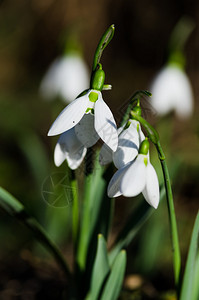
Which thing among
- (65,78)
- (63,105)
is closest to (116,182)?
(65,78)

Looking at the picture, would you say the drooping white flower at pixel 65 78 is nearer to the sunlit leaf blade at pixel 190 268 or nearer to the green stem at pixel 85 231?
the green stem at pixel 85 231

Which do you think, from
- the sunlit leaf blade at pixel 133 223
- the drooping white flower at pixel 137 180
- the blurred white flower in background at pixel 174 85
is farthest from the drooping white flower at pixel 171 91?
the drooping white flower at pixel 137 180

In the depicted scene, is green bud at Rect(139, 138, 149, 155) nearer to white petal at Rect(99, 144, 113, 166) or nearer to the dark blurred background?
white petal at Rect(99, 144, 113, 166)

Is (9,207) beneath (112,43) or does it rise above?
beneath

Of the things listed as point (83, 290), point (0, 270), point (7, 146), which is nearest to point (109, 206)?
point (83, 290)

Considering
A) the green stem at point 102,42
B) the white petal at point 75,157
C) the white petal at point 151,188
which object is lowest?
the white petal at point 151,188

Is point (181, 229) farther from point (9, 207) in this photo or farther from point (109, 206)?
point (9, 207)
